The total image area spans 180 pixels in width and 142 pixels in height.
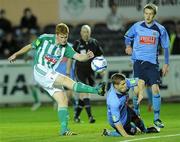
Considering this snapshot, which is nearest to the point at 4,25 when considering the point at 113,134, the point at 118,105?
the point at 113,134

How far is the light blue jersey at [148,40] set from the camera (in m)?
16.4

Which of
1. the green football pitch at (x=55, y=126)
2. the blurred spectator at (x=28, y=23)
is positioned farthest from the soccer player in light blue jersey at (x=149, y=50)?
the blurred spectator at (x=28, y=23)

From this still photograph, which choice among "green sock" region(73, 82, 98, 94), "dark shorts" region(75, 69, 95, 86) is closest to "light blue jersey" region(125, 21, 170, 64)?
"green sock" region(73, 82, 98, 94)

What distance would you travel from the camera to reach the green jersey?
50.3ft

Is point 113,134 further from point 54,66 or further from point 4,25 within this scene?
point 4,25

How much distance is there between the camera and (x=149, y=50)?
1648cm

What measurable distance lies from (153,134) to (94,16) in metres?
15.0

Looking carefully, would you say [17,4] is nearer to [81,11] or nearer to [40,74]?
[81,11]

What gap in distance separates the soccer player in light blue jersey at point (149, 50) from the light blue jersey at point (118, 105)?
5.32 ft

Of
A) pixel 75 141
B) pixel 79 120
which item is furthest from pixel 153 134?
pixel 79 120

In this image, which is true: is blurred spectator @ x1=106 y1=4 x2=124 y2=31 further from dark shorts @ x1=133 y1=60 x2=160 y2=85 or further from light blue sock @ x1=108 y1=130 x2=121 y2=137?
light blue sock @ x1=108 y1=130 x2=121 y2=137

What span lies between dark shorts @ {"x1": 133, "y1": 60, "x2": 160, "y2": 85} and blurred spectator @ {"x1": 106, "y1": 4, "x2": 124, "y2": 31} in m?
11.8

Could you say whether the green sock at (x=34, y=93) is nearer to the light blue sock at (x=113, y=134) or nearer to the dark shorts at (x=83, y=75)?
the dark shorts at (x=83, y=75)

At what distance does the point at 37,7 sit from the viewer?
96.9 feet
